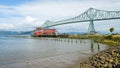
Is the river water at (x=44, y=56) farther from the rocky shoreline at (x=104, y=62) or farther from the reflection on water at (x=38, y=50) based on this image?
the rocky shoreline at (x=104, y=62)

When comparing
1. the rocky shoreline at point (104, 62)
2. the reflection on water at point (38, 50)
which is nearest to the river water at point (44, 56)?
the reflection on water at point (38, 50)

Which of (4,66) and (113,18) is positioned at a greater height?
(113,18)

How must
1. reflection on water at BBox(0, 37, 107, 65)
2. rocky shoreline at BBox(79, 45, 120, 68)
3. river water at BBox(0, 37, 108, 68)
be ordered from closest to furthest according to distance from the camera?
rocky shoreline at BBox(79, 45, 120, 68) → river water at BBox(0, 37, 108, 68) → reflection on water at BBox(0, 37, 107, 65)

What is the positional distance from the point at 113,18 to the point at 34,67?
317 ft

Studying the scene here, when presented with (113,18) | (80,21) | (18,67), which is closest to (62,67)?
(18,67)

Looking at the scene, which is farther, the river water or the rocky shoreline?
the river water

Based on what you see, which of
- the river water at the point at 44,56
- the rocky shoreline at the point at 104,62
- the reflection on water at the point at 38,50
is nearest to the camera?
the rocky shoreline at the point at 104,62

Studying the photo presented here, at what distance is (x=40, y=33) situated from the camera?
172 m

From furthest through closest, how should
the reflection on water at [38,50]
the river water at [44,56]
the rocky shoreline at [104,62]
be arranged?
the reflection on water at [38,50] → the river water at [44,56] → the rocky shoreline at [104,62]

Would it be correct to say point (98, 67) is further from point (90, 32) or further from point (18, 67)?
point (90, 32)

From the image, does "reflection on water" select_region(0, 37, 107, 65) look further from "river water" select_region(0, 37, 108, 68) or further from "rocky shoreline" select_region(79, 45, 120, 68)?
"rocky shoreline" select_region(79, 45, 120, 68)

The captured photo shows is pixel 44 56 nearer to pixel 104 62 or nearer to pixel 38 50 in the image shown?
pixel 38 50

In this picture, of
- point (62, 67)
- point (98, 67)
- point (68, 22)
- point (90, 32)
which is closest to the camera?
point (98, 67)

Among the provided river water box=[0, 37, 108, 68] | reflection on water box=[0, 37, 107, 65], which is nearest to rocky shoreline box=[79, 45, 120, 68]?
river water box=[0, 37, 108, 68]
